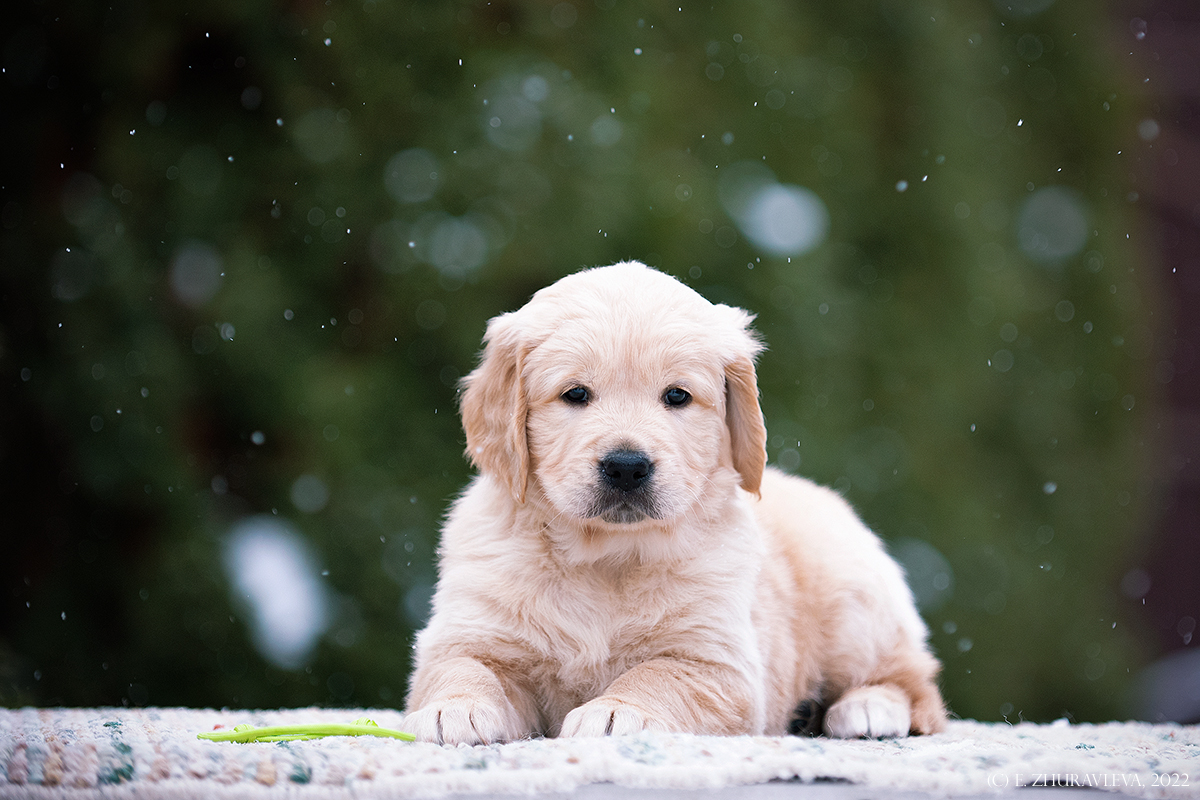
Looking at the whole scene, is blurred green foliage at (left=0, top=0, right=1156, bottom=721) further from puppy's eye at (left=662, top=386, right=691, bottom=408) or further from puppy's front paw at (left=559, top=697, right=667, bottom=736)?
puppy's front paw at (left=559, top=697, right=667, bottom=736)

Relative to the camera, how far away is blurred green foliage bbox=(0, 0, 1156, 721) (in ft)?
14.2

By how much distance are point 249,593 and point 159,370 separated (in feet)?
3.28

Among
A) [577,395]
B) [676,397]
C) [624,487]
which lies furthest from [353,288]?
[624,487]

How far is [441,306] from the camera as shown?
462cm

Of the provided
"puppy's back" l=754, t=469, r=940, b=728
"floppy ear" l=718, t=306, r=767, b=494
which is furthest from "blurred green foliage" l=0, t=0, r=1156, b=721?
"floppy ear" l=718, t=306, r=767, b=494

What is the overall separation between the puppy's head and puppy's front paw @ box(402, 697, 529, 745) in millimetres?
500

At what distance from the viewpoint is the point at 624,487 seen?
2418mm

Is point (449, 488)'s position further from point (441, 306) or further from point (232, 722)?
point (232, 722)

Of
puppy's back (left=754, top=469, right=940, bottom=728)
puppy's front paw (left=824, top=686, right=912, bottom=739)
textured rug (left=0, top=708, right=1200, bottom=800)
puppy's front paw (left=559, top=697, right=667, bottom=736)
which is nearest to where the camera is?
textured rug (left=0, top=708, right=1200, bottom=800)

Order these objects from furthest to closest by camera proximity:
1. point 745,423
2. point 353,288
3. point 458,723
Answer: point 353,288, point 745,423, point 458,723

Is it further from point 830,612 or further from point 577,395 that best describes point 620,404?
point 830,612

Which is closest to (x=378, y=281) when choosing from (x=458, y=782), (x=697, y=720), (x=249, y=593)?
(x=249, y=593)

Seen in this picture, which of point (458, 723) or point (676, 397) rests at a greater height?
point (676, 397)

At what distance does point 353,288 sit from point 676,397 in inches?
102
